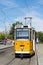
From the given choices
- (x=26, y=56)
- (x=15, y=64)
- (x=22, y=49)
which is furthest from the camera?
(x=26, y=56)

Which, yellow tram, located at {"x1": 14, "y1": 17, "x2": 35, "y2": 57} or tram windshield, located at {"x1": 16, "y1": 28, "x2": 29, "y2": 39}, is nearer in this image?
yellow tram, located at {"x1": 14, "y1": 17, "x2": 35, "y2": 57}

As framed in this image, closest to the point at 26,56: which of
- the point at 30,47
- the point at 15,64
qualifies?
the point at 30,47

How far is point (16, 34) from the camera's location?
25750mm

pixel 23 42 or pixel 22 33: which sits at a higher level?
pixel 22 33

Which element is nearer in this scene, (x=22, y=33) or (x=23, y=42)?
(x=23, y=42)

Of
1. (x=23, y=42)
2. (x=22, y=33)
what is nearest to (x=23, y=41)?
(x=23, y=42)

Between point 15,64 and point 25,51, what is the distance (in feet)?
19.1

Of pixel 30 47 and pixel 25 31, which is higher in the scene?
pixel 25 31

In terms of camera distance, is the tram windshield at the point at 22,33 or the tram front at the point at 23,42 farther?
the tram windshield at the point at 22,33

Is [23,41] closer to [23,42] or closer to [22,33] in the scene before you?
[23,42]

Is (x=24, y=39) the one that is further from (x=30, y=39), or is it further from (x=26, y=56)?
(x=26, y=56)

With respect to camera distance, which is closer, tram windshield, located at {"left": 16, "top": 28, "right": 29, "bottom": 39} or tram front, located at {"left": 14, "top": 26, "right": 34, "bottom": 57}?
tram front, located at {"left": 14, "top": 26, "right": 34, "bottom": 57}

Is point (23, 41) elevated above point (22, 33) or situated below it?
below

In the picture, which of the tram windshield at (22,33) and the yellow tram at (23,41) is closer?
the yellow tram at (23,41)
